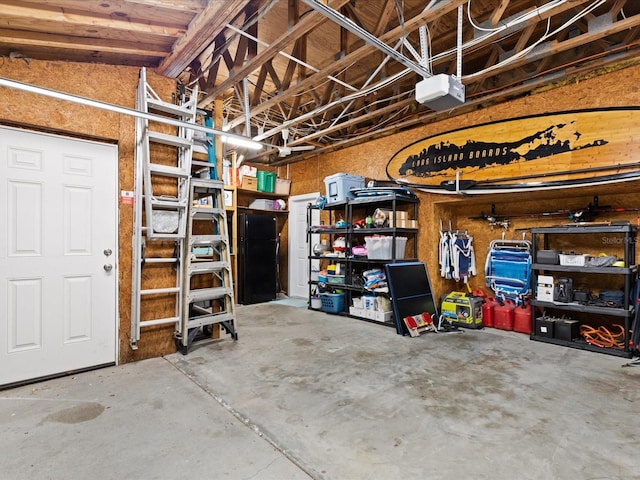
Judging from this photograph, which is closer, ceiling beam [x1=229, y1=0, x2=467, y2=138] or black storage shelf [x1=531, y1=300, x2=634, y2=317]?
ceiling beam [x1=229, y1=0, x2=467, y2=138]

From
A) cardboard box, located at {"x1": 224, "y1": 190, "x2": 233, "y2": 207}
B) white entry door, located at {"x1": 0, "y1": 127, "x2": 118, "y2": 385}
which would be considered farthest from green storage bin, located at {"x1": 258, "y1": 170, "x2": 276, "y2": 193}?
white entry door, located at {"x1": 0, "y1": 127, "x2": 118, "y2": 385}

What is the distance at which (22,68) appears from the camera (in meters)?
2.80

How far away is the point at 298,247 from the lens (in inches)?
301

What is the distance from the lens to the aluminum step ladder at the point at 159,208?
3.33 meters

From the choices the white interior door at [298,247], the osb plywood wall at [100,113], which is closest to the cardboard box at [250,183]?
the white interior door at [298,247]

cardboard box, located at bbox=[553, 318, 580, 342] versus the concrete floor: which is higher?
cardboard box, located at bbox=[553, 318, 580, 342]

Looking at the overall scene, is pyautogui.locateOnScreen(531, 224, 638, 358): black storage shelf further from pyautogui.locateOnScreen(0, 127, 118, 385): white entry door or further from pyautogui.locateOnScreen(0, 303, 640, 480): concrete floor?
pyautogui.locateOnScreen(0, 127, 118, 385): white entry door

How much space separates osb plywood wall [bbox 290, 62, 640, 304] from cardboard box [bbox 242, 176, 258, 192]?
143 cm

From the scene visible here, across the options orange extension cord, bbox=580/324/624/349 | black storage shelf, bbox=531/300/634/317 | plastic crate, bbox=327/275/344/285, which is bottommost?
orange extension cord, bbox=580/324/624/349

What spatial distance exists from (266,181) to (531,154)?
4912 mm

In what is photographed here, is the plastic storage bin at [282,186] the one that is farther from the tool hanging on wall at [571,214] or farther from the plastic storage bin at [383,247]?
the tool hanging on wall at [571,214]

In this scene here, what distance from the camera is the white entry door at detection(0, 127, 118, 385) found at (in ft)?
9.27

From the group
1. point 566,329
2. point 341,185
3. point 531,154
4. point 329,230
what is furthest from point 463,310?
point 341,185

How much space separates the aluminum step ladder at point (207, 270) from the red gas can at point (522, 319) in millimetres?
3769
